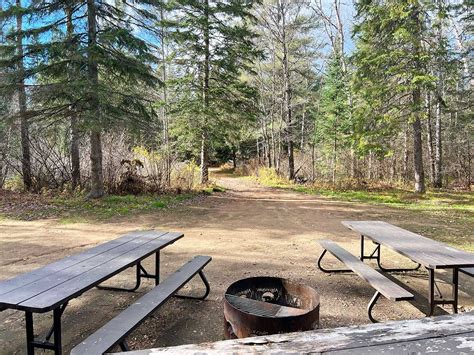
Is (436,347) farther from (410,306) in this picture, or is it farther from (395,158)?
(395,158)

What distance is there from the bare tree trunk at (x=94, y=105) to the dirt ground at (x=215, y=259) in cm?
244

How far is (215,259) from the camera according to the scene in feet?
16.9

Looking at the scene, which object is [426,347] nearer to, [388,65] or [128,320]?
[128,320]

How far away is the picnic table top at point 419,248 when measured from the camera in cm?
291

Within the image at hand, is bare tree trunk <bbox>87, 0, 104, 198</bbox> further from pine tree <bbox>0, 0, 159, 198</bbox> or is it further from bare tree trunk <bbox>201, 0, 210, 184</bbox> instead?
bare tree trunk <bbox>201, 0, 210, 184</bbox>

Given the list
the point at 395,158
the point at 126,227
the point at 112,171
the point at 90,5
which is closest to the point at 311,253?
the point at 126,227

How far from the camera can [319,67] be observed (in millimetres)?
22672

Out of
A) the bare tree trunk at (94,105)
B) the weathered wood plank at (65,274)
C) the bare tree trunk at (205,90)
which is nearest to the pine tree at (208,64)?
the bare tree trunk at (205,90)

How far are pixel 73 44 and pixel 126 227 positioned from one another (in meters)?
5.41

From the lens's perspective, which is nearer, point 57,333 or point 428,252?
point 57,333

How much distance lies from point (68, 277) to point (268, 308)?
1.51 metres

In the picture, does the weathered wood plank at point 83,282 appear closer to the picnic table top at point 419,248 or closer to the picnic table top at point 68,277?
the picnic table top at point 68,277

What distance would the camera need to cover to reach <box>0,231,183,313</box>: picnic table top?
6.79 ft

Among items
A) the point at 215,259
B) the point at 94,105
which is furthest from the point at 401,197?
the point at 94,105
